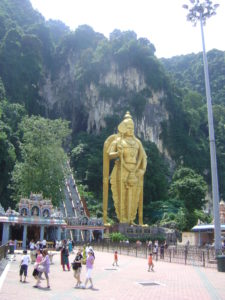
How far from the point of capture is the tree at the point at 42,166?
33406 mm

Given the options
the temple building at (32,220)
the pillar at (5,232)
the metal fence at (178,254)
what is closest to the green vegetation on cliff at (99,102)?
the temple building at (32,220)

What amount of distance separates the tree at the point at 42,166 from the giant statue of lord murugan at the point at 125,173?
4895mm

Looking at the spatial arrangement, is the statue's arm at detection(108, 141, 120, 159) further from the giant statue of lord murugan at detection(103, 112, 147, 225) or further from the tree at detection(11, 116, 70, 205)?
the tree at detection(11, 116, 70, 205)

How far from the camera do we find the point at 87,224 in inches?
1240

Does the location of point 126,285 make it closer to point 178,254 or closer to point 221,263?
point 221,263

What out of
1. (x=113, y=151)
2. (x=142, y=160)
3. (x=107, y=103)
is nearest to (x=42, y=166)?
(x=113, y=151)

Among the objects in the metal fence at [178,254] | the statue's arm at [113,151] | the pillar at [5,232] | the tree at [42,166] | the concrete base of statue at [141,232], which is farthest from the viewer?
the statue's arm at [113,151]

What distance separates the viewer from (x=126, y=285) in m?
11.0

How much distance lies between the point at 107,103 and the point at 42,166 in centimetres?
2946

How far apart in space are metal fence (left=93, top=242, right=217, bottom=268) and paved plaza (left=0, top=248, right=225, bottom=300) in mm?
2276

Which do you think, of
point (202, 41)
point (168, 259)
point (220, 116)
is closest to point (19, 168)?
point (168, 259)

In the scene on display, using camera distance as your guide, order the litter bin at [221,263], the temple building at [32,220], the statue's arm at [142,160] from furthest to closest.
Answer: the statue's arm at [142,160] < the temple building at [32,220] < the litter bin at [221,263]

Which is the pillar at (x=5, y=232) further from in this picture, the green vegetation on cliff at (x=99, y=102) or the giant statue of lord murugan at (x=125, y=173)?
the green vegetation on cliff at (x=99, y=102)

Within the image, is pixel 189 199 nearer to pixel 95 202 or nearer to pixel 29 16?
pixel 95 202
